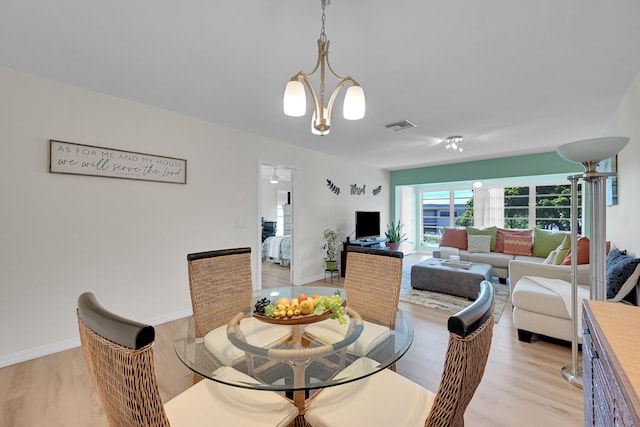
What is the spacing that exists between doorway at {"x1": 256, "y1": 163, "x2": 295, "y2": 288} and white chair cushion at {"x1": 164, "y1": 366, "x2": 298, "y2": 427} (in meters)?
3.33

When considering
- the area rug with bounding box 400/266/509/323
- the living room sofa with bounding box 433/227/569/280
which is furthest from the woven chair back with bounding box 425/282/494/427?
the living room sofa with bounding box 433/227/569/280

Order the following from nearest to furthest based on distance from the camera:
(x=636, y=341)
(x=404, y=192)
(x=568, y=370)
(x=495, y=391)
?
1. (x=636, y=341)
2. (x=495, y=391)
3. (x=568, y=370)
4. (x=404, y=192)

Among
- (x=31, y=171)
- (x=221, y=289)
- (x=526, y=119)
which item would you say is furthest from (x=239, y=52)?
(x=526, y=119)

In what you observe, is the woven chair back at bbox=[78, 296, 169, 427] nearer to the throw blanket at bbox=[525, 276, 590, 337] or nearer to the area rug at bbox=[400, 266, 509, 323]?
the throw blanket at bbox=[525, 276, 590, 337]

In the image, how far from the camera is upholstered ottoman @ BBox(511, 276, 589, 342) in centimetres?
Answer: 240

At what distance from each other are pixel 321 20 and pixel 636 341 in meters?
1.98

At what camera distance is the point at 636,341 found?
84 centimetres

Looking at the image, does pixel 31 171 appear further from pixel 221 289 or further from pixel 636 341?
pixel 636 341

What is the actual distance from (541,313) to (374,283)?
178 cm

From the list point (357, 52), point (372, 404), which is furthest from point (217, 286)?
point (357, 52)

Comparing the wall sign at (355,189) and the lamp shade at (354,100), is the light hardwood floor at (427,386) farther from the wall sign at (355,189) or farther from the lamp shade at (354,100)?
the wall sign at (355,189)

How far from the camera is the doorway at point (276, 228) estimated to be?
5.19m

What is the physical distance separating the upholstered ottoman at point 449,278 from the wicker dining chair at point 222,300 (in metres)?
3.01

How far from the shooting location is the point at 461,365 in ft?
2.48
